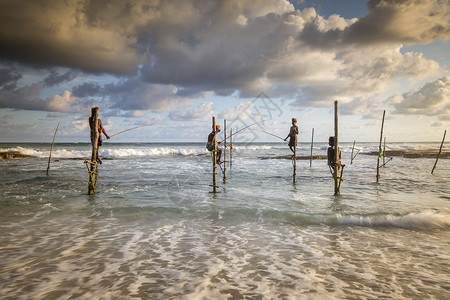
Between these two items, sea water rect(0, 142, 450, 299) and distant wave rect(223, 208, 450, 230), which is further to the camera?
distant wave rect(223, 208, 450, 230)

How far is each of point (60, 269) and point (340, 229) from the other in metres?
7.36

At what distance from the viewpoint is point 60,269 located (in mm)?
4523

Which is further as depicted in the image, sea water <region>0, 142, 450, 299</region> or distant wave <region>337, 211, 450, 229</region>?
distant wave <region>337, 211, 450, 229</region>

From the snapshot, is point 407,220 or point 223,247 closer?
point 223,247

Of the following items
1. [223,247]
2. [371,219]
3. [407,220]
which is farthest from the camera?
[371,219]

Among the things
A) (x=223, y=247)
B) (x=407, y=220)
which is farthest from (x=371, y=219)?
(x=223, y=247)

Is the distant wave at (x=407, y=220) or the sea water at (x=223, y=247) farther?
the distant wave at (x=407, y=220)

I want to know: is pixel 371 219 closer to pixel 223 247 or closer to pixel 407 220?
pixel 407 220

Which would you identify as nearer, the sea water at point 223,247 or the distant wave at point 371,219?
the sea water at point 223,247

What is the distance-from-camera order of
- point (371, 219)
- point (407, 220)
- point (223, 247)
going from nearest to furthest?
point (223, 247) → point (407, 220) → point (371, 219)

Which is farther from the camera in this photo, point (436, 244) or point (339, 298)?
point (436, 244)

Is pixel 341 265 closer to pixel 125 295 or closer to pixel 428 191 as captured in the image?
pixel 125 295

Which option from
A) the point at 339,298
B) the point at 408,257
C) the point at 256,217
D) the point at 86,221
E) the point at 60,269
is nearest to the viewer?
the point at 339,298

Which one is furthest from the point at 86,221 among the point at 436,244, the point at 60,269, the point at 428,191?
the point at 428,191
